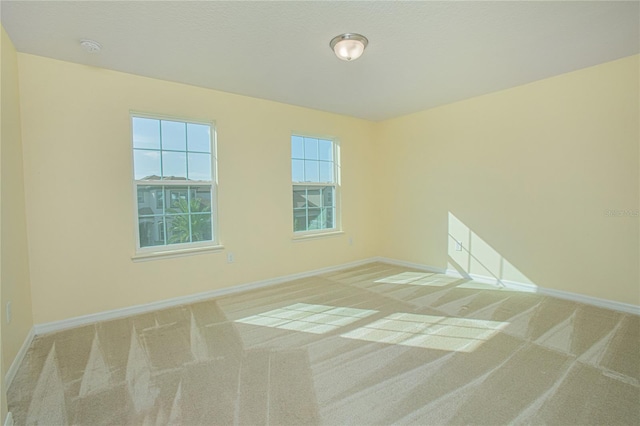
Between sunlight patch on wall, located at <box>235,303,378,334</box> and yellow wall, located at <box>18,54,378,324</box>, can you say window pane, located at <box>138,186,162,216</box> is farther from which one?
sunlight patch on wall, located at <box>235,303,378,334</box>

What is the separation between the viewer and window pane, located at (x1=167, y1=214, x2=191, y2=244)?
3359 mm

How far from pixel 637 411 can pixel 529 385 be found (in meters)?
0.49

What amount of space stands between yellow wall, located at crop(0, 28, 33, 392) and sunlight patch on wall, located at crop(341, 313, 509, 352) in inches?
96.0

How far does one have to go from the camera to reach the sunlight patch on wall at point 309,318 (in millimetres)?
2723

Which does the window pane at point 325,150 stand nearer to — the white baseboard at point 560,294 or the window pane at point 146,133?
the window pane at point 146,133

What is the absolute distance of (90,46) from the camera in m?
2.43

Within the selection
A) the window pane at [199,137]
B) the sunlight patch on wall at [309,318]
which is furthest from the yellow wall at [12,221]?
the sunlight patch on wall at [309,318]

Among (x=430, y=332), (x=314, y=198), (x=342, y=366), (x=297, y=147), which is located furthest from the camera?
(x=314, y=198)

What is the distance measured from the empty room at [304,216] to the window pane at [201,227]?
2cm

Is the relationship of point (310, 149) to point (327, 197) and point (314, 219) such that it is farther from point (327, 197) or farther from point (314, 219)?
point (314, 219)

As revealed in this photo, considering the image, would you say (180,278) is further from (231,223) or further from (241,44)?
(241,44)

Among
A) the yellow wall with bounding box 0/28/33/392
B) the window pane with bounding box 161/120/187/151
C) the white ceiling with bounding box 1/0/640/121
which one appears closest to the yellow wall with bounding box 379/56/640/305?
the white ceiling with bounding box 1/0/640/121

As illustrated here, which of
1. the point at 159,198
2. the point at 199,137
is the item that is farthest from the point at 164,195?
the point at 199,137

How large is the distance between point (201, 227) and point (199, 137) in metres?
1.06
